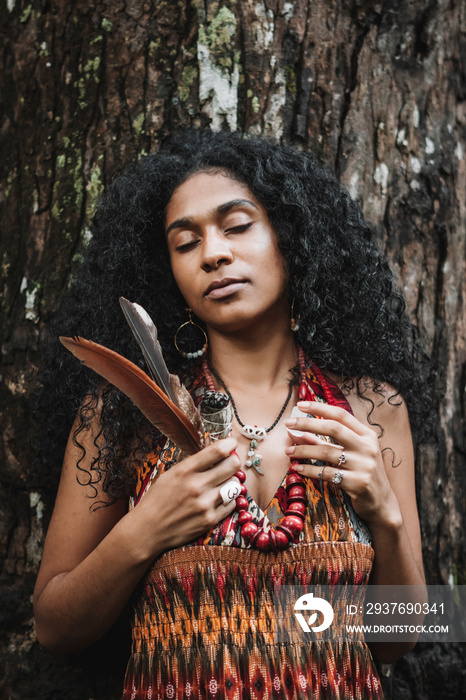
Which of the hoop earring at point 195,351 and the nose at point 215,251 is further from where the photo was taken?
the hoop earring at point 195,351

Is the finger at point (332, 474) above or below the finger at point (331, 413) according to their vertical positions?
below

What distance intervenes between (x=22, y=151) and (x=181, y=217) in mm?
964

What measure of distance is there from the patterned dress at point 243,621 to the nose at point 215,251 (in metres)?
0.74

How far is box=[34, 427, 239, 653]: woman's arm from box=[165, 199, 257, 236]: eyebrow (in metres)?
0.76

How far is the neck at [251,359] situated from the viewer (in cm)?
242

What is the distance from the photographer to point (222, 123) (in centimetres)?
277

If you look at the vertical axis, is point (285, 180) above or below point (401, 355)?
above

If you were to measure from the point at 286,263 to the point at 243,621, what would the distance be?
3.94 feet

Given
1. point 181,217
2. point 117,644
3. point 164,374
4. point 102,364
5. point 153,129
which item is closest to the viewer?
point 102,364

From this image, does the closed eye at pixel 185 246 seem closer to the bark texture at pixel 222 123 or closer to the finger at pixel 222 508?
the bark texture at pixel 222 123

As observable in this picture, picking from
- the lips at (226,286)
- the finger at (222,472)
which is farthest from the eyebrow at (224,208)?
the finger at (222,472)

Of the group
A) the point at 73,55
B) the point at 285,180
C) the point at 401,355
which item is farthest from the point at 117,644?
the point at 73,55

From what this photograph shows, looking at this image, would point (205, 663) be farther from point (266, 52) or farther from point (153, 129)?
point (266, 52)

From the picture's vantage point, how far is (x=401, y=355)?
2545 mm
